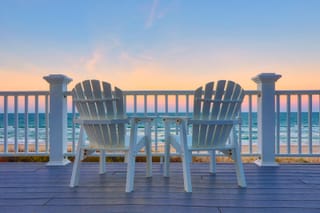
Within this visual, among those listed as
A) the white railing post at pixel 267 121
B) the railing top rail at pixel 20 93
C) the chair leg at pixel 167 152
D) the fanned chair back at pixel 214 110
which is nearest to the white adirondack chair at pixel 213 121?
the fanned chair back at pixel 214 110

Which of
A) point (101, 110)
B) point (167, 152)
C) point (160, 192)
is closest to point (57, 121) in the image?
point (101, 110)

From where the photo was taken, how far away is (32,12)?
707cm

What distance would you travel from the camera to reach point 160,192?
2354mm

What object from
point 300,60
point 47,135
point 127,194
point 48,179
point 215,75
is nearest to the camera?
point 127,194

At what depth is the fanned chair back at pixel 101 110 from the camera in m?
2.65

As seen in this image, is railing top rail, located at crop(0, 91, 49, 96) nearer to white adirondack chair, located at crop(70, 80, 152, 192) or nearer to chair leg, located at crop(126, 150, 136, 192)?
white adirondack chair, located at crop(70, 80, 152, 192)

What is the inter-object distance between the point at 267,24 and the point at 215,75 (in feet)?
9.16

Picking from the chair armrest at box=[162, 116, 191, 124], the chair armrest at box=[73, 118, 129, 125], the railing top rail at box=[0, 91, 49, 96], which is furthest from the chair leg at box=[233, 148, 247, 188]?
the railing top rail at box=[0, 91, 49, 96]

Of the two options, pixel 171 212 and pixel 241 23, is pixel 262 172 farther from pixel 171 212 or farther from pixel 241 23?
pixel 241 23

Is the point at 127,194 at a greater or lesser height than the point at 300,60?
lesser

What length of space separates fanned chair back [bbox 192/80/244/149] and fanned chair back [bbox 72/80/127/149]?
2.42 ft

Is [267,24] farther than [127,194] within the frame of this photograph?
Yes

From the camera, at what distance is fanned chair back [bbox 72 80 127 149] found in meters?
2.65

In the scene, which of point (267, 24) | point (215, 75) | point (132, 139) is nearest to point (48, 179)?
point (132, 139)
